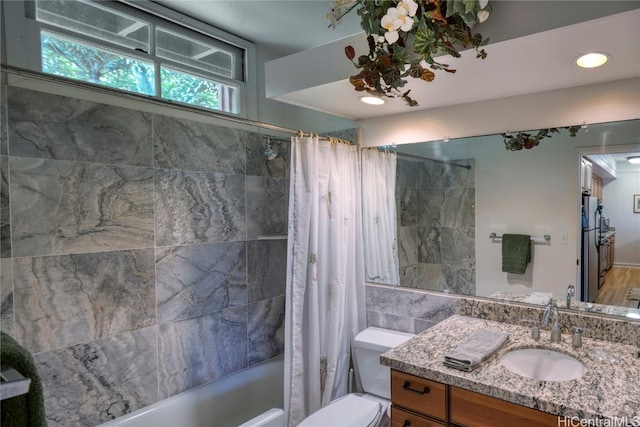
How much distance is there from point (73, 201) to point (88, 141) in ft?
1.03

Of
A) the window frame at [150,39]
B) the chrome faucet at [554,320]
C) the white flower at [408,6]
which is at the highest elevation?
the window frame at [150,39]

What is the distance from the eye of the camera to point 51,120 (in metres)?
1.70

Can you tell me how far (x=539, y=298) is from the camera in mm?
1818

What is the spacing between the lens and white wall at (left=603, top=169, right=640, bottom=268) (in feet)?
5.29

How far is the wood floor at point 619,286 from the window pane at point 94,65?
266cm

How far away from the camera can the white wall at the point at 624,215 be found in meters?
1.61

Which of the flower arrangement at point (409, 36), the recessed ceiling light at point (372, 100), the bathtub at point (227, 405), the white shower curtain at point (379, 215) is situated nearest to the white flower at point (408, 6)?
the flower arrangement at point (409, 36)

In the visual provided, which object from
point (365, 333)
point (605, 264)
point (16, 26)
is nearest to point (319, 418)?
point (365, 333)

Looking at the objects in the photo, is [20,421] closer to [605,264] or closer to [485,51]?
[485,51]

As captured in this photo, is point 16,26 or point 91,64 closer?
point 16,26

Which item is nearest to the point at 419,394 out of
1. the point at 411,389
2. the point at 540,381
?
the point at 411,389

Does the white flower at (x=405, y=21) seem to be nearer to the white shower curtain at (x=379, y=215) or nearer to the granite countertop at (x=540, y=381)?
the white shower curtain at (x=379, y=215)

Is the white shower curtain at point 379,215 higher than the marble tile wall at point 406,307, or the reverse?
the white shower curtain at point 379,215

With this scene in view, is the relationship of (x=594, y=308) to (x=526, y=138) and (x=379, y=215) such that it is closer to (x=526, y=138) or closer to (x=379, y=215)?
(x=526, y=138)
